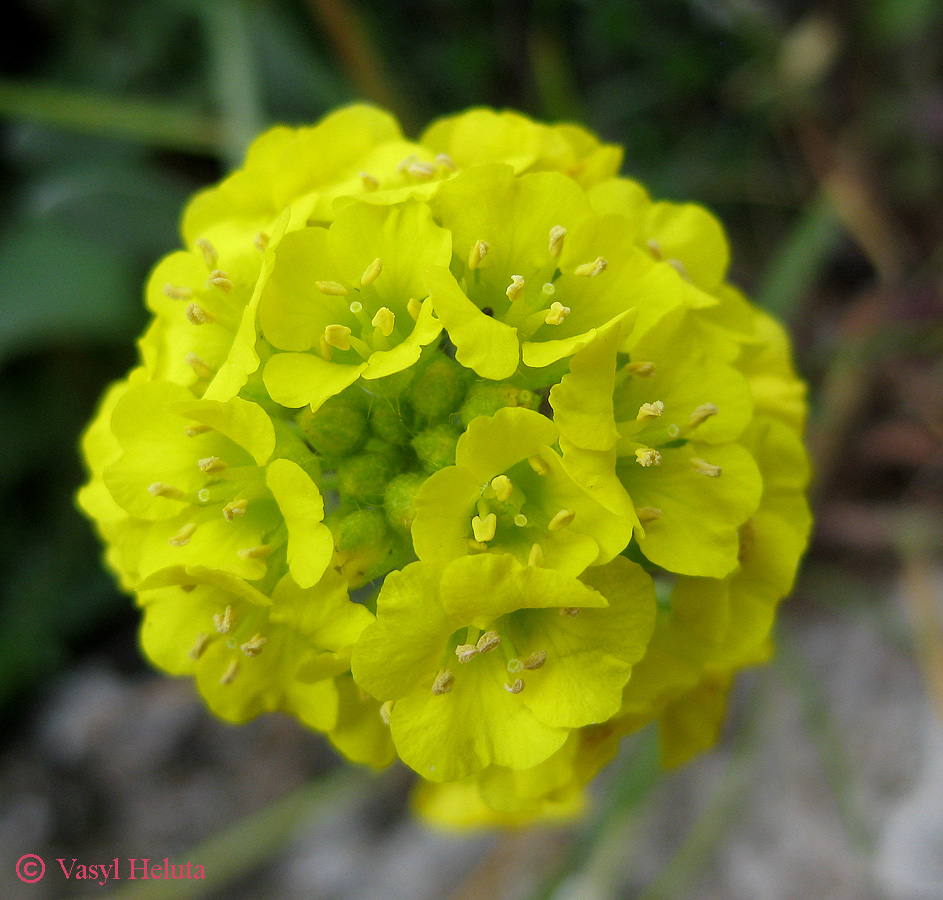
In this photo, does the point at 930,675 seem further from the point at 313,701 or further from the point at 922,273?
the point at 313,701

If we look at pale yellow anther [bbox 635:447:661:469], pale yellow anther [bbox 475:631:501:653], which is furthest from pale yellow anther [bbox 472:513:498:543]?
pale yellow anther [bbox 635:447:661:469]

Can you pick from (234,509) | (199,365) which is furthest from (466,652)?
(199,365)

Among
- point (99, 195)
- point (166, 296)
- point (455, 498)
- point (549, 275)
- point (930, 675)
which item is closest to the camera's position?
point (455, 498)

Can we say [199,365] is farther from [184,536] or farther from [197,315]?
[184,536]

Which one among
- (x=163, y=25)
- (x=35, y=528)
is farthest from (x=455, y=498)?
(x=163, y=25)

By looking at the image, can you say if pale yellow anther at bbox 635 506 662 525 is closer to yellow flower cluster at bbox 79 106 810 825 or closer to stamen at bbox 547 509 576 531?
yellow flower cluster at bbox 79 106 810 825

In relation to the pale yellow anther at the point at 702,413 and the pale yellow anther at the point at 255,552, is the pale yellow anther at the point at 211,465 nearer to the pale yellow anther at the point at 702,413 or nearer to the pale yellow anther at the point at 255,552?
the pale yellow anther at the point at 255,552
